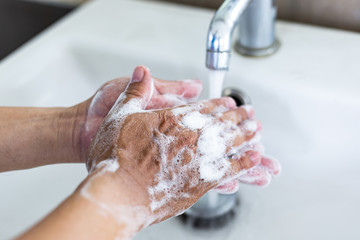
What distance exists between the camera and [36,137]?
55 cm

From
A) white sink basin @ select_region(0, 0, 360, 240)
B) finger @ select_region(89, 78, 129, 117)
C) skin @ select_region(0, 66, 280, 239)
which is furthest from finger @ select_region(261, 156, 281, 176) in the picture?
finger @ select_region(89, 78, 129, 117)

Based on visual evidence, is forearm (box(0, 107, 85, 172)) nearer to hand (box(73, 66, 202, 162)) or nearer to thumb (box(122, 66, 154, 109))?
hand (box(73, 66, 202, 162))

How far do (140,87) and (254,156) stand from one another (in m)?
0.17

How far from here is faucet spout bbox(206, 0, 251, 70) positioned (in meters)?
0.48

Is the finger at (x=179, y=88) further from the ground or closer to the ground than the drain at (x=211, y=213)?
further from the ground

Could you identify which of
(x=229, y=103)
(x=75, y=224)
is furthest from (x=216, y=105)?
(x=75, y=224)

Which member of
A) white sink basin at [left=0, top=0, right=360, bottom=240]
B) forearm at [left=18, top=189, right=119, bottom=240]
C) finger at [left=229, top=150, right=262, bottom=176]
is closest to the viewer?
forearm at [left=18, top=189, right=119, bottom=240]

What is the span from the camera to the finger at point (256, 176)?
512mm

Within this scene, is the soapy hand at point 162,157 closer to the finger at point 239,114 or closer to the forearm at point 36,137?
the finger at point 239,114

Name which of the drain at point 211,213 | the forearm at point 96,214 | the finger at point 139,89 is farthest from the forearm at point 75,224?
the drain at point 211,213

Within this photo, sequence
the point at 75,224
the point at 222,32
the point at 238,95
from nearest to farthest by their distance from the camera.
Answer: the point at 75,224 → the point at 222,32 → the point at 238,95

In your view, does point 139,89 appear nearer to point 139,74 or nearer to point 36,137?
point 139,74

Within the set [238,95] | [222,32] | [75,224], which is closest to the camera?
[75,224]

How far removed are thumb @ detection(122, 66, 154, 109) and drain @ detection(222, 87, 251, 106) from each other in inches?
5.9
